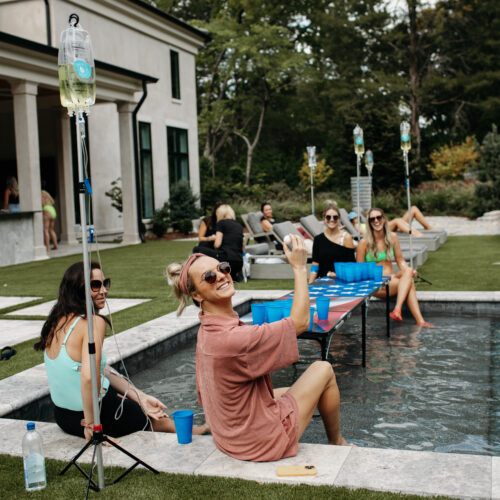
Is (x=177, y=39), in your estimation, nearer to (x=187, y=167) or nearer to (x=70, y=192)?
(x=187, y=167)

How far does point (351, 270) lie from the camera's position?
6875 millimetres

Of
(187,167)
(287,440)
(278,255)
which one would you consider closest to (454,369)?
(287,440)

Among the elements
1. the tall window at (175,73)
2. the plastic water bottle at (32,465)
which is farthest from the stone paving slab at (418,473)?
the tall window at (175,73)

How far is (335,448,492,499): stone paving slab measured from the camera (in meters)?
2.95

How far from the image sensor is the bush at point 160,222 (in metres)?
20.2

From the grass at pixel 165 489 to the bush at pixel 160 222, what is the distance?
16868 mm


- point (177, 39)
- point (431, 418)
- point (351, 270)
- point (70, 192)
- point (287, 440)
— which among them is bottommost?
point (431, 418)

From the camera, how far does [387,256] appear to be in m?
7.88

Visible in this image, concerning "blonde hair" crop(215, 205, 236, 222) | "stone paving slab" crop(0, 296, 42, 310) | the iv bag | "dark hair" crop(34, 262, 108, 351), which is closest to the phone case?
"dark hair" crop(34, 262, 108, 351)

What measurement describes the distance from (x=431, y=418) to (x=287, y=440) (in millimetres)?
1856

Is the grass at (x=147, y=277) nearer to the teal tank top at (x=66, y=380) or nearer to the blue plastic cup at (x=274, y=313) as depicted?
the teal tank top at (x=66, y=380)

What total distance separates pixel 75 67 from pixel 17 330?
4889 millimetres

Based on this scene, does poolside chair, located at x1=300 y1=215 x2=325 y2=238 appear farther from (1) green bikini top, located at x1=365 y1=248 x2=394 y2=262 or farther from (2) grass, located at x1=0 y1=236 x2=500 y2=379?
(1) green bikini top, located at x1=365 y1=248 x2=394 y2=262

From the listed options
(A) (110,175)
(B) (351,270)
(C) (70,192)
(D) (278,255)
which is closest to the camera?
(B) (351,270)
